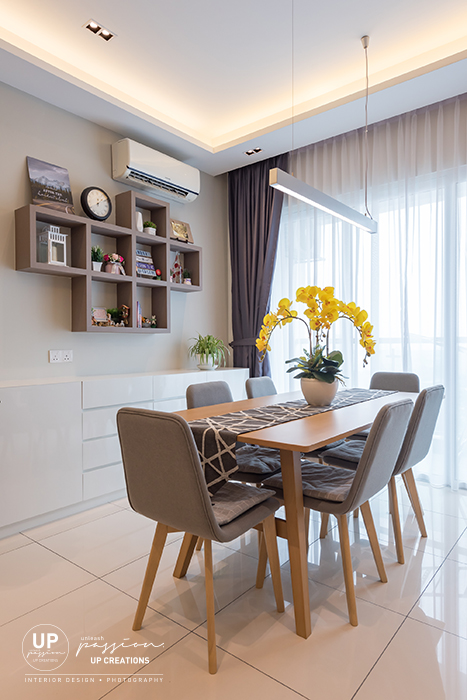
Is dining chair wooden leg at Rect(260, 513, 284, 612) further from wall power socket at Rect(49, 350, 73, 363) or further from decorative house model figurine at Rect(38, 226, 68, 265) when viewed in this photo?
decorative house model figurine at Rect(38, 226, 68, 265)

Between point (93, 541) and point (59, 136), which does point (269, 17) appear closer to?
point (59, 136)

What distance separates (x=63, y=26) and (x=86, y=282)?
1.52 m

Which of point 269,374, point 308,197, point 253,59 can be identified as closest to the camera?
point 308,197

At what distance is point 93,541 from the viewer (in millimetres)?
2463

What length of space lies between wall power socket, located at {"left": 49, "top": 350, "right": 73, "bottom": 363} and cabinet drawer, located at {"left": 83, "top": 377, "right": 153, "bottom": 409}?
1.37 feet

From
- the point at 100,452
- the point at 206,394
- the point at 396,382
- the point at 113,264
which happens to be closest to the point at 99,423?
the point at 100,452

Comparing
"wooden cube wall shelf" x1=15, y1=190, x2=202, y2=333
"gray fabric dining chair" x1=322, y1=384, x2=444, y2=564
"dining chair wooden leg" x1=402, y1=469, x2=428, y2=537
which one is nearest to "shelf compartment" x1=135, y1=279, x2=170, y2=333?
"wooden cube wall shelf" x1=15, y1=190, x2=202, y2=333

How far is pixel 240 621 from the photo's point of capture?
68.1 inches

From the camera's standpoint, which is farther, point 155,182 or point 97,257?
point 155,182

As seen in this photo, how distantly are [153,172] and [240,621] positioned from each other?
3121mm

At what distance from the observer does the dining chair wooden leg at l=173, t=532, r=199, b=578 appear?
201 cm

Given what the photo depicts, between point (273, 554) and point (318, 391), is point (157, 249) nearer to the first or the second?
point (318, 391)

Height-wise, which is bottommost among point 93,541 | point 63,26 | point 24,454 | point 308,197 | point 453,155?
point 93,541

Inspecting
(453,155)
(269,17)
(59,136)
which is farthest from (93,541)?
(453,155)
